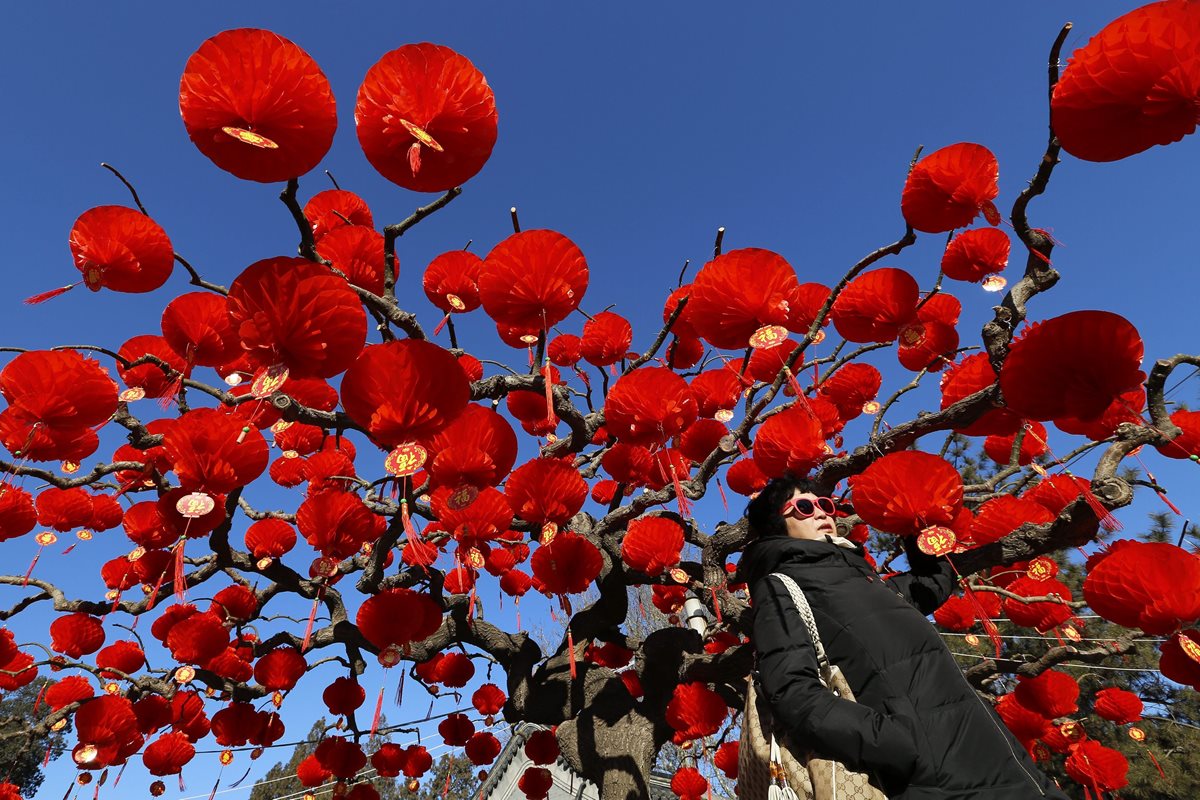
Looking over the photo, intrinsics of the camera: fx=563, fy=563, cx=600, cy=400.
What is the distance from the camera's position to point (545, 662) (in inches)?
197

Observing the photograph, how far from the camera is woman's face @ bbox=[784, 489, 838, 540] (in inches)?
84.1

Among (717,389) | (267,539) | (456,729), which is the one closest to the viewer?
(717,389)

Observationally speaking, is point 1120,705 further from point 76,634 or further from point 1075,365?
point 76,634

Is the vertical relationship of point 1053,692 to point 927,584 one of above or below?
below

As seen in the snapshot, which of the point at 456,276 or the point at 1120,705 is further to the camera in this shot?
the point at 1120,705

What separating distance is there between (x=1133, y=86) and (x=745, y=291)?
148 cm

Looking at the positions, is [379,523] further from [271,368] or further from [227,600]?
[271,368]

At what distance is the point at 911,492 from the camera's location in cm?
275

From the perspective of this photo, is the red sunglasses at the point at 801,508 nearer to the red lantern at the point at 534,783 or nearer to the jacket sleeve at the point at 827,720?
the jacket sleeve at the point at 827,720

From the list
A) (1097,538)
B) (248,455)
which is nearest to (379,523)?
(248,455)

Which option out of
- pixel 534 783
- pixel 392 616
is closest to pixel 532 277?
pixel 392 616

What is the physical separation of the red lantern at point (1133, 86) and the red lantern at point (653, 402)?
190 cm

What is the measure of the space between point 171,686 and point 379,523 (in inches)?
86.8

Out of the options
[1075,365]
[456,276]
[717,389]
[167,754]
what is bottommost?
[167,754]
